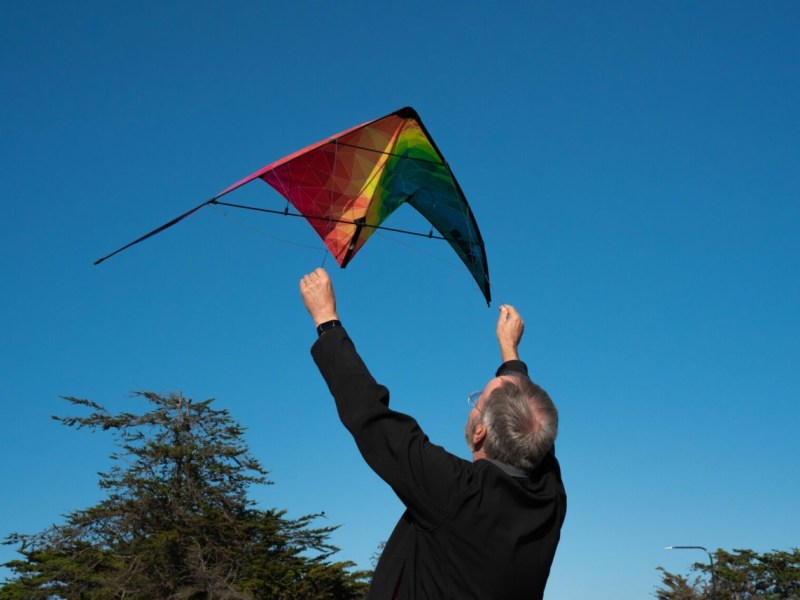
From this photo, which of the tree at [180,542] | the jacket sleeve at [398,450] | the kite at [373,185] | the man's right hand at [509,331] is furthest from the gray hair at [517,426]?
the tree at [180,542]

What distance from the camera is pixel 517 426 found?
242 cm

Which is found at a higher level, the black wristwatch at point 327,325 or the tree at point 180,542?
the tree at point 180,542

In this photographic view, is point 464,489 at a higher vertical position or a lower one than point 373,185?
lower

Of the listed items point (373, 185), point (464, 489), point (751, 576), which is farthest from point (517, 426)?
point (751, 576)

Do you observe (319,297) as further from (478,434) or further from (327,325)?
A: (478,434)

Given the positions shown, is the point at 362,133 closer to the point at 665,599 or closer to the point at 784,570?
the point at 665,599

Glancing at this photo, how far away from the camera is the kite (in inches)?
281

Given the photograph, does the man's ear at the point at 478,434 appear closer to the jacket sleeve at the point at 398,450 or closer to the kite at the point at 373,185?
the jacket sleeve at the point at 398,450

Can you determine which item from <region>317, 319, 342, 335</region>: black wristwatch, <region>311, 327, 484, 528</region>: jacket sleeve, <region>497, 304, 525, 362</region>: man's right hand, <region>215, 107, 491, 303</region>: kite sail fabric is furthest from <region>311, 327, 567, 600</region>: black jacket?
<region>215, 107, 491, 303</region>: kite sail fabric

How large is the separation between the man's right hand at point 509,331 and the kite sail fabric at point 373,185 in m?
3.57

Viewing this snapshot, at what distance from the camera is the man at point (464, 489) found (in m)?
2.28

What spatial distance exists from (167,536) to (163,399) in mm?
6613

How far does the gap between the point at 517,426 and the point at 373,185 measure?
5678mm

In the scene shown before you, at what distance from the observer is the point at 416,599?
2320 mm
